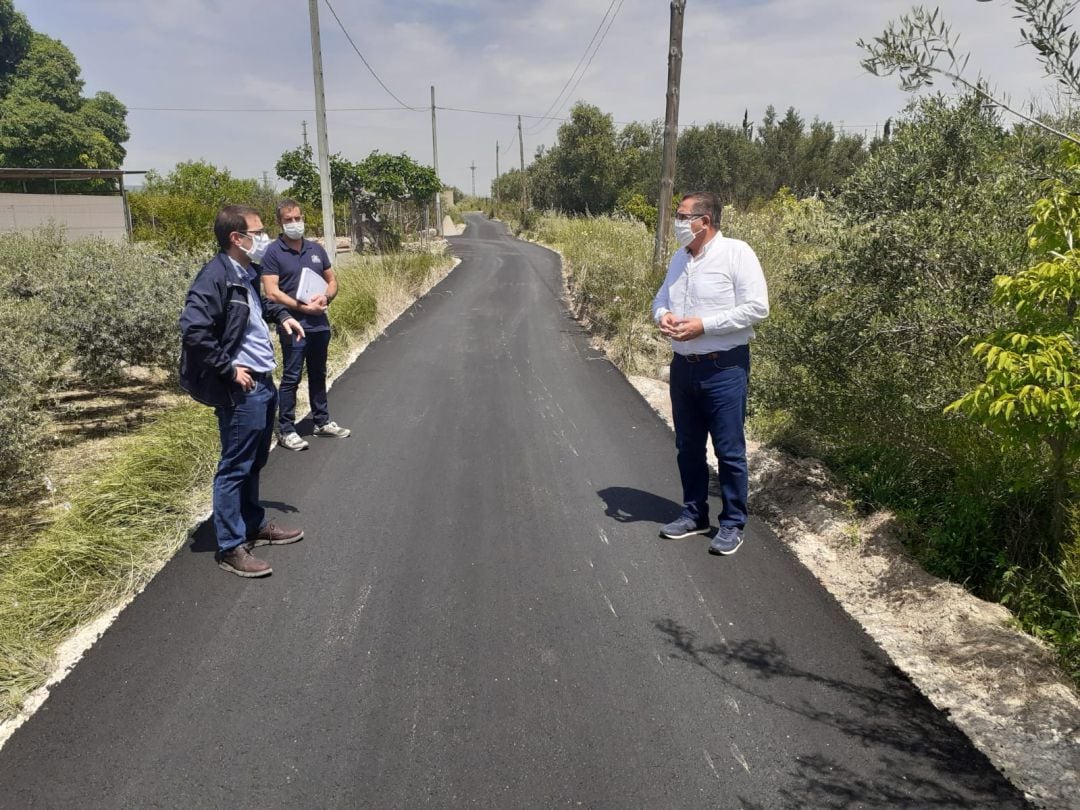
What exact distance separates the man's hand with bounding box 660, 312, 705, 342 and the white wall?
25.1 metres

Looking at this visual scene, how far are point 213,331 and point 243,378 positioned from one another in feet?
0.88

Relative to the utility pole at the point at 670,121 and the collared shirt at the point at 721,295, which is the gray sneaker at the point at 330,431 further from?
the utility pole at the point at 670,121

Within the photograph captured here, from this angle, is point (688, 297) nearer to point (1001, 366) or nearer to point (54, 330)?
point (1001, 366)

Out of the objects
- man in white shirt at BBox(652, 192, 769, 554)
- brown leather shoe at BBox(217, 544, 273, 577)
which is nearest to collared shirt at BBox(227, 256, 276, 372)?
brown leather shoe at BBox(217, 544, 273, 577)

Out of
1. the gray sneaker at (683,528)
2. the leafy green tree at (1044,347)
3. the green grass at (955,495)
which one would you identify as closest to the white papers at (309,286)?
the gray sneaker at (683,528)

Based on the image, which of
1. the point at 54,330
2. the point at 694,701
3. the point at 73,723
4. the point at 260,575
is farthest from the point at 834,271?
the point at 54,330

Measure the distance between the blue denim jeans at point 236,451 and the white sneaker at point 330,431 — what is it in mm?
2183

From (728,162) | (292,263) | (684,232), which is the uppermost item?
(728,162)

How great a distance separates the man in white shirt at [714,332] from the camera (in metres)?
3.51

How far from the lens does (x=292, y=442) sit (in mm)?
5398

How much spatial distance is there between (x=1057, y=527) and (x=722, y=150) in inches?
1415

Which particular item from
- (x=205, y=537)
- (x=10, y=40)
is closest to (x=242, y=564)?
(x=205, y=537)

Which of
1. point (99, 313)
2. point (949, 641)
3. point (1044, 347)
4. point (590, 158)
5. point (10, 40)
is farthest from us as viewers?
point (10, 40)

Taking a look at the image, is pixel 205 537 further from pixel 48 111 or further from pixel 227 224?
pixel 48 111
